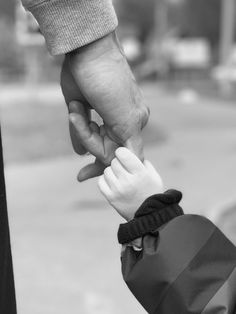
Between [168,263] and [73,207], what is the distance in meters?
7.07

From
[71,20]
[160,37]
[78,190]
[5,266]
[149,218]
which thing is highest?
[71,20]

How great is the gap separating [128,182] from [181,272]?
0.20 metres

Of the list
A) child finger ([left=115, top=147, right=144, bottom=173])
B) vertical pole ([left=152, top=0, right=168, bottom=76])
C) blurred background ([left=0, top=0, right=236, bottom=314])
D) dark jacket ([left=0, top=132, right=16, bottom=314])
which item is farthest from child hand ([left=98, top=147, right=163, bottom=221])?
vertical pole ([left=152, top=0, right=168, bottom=76])

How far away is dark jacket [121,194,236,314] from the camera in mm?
1455

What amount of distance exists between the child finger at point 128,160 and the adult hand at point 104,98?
0.06ft

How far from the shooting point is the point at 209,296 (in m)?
1.46

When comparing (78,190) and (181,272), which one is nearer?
(181,272)

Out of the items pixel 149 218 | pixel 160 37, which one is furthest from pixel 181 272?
pixel 160 37

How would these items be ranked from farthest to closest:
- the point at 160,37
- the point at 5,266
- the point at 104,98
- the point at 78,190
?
the point at 160,37
the point at 78,190
the point at 5,266
the point at 104,98

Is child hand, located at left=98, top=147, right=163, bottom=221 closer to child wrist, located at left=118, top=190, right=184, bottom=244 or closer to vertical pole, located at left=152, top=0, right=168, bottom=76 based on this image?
child wrist, located at left=118, top=190, right=184, bottom=244

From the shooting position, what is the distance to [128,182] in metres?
1.51

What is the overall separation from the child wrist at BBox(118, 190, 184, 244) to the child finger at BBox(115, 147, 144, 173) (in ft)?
0.21

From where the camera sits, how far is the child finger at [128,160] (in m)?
1.49

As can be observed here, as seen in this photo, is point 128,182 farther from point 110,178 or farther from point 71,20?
point 71,20
